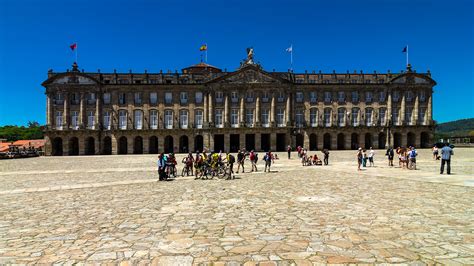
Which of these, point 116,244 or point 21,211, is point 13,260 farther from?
point 21,211

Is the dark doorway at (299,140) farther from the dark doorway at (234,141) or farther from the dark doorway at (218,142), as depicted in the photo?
the dark doorway at (218,142)

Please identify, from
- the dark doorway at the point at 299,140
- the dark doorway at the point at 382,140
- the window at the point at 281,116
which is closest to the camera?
the window at the point at 281,116

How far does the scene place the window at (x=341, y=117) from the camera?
2057 inches

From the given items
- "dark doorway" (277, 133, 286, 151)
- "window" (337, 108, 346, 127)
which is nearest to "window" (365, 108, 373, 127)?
"window" (337, 108, 346, 127)

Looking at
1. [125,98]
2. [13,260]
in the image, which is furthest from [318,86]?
[13,260]

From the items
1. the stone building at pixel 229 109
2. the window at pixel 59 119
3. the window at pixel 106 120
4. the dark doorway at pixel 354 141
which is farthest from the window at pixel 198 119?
the dark doorway at pixel 354 141

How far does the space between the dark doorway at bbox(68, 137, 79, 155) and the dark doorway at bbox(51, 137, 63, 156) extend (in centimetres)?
185

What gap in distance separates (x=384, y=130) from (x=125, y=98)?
44.0m

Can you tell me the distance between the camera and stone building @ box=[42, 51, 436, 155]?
163ft

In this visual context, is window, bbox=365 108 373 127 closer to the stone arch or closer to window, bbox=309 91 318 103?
the stone arch

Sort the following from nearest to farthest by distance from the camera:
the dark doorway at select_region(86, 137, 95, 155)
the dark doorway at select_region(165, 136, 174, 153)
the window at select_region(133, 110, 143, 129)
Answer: the window at select_region(133, 110, 143, 129)
the dark doorway at select_region(86, 137, 95, 155)
the dark doorway at select_region(165, 136, 174, 153)

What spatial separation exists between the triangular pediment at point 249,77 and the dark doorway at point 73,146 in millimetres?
25283

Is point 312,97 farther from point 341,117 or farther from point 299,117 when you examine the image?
point 341,117

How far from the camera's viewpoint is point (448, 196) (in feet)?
32.8
